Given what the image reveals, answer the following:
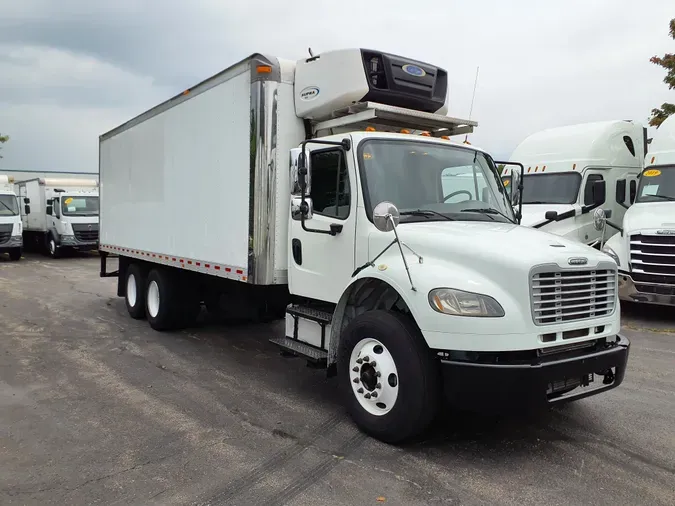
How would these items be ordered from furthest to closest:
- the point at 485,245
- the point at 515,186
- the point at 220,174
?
the point at 220,174 → the point at 515,186 → the point at 485,245

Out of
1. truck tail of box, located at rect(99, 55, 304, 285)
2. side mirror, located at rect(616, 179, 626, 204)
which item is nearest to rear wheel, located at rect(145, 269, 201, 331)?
truck tail of box, located at rect(99, 55, 304, 285)

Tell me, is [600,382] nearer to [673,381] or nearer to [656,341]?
[673,381]

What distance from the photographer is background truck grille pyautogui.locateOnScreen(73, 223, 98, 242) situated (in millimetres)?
22622

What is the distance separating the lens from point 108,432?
15.6 ft

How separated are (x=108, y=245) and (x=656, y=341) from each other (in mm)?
9628

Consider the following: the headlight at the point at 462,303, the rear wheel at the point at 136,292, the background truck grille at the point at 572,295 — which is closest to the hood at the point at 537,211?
the background truck grille at the point at 572,295

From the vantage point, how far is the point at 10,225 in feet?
71.3

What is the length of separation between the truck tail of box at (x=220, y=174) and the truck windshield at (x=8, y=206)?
15.0 m

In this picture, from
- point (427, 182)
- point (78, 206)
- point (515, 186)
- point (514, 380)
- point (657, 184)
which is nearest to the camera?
point (514, 380)

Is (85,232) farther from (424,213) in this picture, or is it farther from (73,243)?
(424,213)

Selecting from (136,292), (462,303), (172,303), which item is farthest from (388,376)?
(136,292)

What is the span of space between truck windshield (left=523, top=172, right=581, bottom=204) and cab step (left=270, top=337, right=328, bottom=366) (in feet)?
27.0

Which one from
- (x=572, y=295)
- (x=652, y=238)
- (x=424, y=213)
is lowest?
(x=572, y=295)

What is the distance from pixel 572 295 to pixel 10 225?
2252 cm
